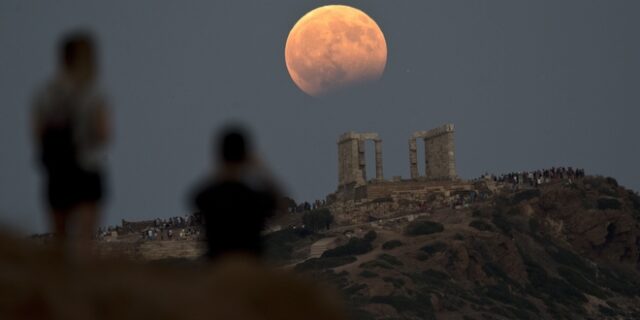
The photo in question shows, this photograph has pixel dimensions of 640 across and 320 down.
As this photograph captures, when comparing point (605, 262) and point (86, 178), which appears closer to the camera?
point (86, 178)

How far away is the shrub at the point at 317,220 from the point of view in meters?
81.9

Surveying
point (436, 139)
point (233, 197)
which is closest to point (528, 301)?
point (436, 139)

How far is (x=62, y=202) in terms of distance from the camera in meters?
7.79

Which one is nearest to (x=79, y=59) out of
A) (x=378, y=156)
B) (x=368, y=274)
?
(x=368, y=274)

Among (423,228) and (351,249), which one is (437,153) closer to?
(423,228)

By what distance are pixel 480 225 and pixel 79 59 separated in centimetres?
6712

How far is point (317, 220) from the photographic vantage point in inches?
3255

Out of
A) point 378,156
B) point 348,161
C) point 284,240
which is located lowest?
point 284,240

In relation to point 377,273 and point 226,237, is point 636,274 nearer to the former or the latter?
point 377,273

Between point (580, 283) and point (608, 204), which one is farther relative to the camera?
point (608, 204)

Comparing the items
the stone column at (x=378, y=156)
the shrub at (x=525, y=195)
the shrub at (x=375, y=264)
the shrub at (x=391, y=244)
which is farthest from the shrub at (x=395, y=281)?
the stone column at (x=378, y=156)

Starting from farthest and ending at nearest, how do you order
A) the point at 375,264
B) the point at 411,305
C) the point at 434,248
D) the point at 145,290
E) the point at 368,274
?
the point at 434,248 < the point at 375,264 < the point at 368,274 < the point at 411,305 < the point at 145,290

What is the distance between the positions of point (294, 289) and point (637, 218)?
254 feet

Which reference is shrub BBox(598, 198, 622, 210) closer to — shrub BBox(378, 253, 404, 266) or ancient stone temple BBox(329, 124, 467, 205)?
ancient stone temple BBox(329, 124, 467, 205)
